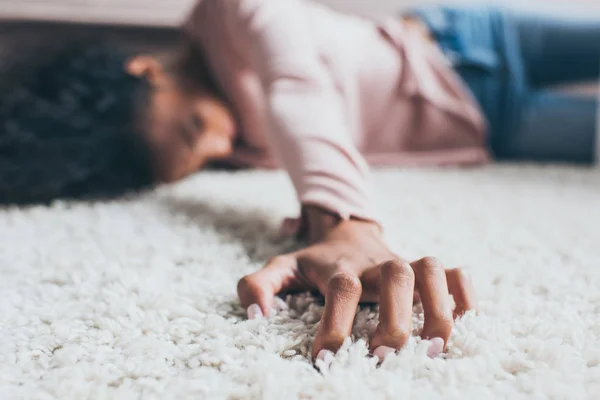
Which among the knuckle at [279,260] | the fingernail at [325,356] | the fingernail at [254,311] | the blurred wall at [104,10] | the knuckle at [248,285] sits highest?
the blurred wall at [104,10]

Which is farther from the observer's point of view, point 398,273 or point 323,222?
point 323,222

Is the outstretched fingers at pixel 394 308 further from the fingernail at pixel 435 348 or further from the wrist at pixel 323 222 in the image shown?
the wrist at pixel 323 222

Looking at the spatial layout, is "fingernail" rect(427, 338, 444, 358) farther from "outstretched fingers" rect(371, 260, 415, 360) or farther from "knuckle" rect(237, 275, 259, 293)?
"knuckle" rect(237, 275, 259, 293)

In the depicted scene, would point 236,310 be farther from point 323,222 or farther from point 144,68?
point 144,68

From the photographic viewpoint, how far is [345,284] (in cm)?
40

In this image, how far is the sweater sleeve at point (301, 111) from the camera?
59cm

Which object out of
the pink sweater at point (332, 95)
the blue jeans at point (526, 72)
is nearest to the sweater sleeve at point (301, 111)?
the pink sweater at point (332, 95)

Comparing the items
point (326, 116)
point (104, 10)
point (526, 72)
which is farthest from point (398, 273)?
point (104, 10)

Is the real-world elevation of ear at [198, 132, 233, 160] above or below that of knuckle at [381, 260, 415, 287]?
below

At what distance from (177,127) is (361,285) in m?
0.61

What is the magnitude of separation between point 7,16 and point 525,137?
53.2 inches

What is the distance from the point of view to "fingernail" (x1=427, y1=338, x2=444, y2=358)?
37cm

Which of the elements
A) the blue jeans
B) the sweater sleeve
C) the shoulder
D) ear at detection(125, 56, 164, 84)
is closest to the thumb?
the sweater sleeve

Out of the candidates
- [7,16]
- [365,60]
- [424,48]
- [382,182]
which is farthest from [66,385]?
[7,16]
